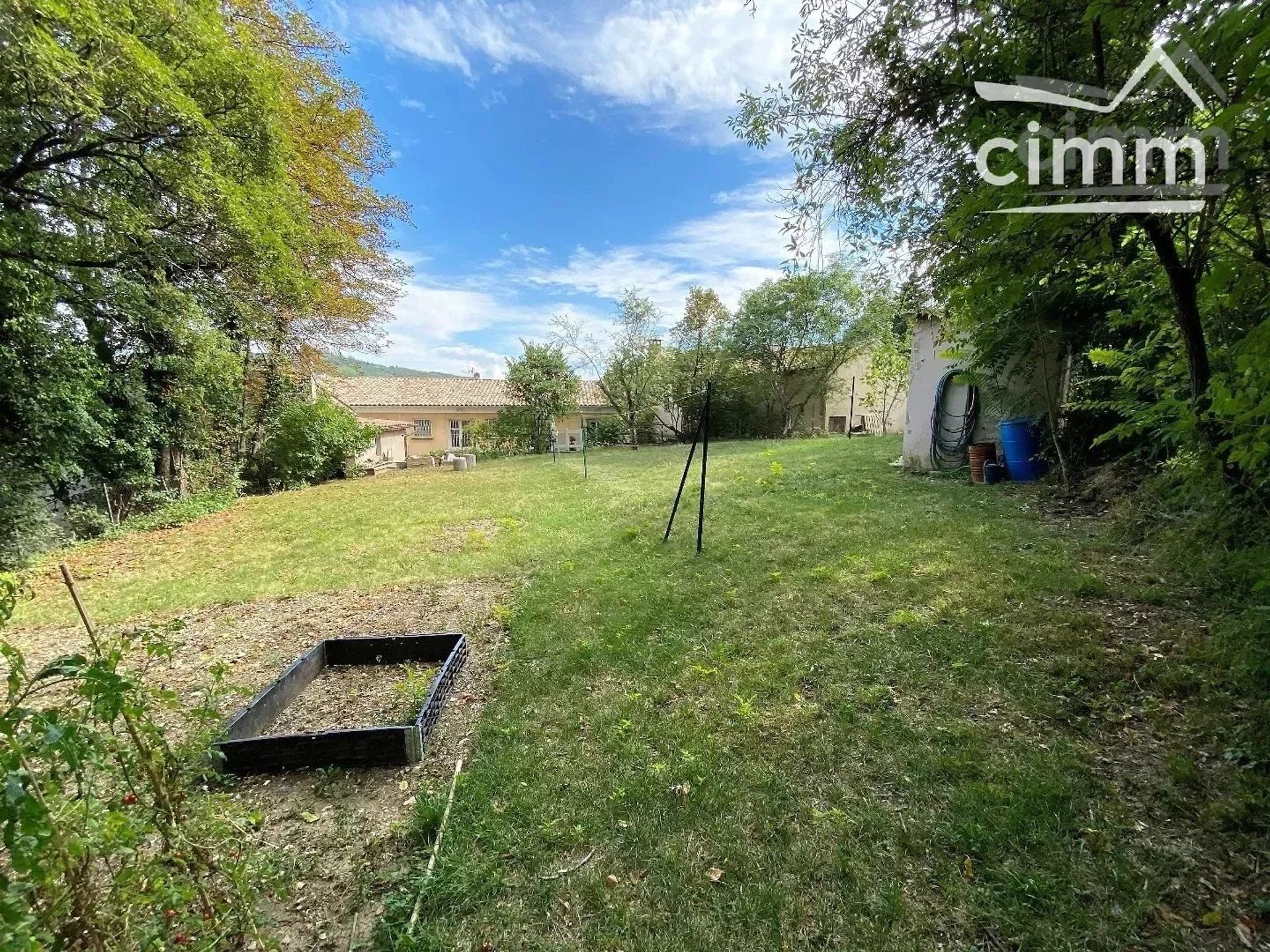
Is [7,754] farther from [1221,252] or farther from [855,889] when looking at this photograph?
[1221,252]

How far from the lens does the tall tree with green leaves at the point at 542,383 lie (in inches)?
704

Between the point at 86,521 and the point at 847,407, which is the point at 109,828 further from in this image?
the point at 847,407

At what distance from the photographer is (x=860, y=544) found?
440 cm

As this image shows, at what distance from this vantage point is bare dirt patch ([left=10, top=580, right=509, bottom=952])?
1.58 metres

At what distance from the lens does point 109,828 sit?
0.89 metres

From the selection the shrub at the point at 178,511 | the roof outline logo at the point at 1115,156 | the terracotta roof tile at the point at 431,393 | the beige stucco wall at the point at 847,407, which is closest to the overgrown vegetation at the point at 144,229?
the shrub at the point at 178,511

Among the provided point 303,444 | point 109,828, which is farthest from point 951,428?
point 303,444

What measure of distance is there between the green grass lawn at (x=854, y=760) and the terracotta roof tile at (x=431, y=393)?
20.7 m

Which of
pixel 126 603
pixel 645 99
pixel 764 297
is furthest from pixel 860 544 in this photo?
pixel 764 297

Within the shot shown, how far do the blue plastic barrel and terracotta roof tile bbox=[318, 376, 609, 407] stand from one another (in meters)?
19.1

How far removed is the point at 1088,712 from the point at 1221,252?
197 cm

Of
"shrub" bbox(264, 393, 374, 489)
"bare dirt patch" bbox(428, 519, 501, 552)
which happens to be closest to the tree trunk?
"bare dirt patch" bbox(428, 519, 501, 552)

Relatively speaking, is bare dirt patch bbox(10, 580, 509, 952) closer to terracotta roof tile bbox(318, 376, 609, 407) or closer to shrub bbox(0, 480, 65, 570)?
shrub bbox(0, 480, 65, 570)

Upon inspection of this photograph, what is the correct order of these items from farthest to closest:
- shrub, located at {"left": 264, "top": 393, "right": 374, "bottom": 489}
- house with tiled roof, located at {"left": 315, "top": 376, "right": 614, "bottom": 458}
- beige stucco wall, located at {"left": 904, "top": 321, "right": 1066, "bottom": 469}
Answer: house with tiled roof, located at {"left": 315, "top": 376, "right": 614, "bottom": 458} → shrub, located at {"left": 264, "top": 393, "right": 374, "bottom": 489} → beige stucco wall, located at {"left": 904, "top": 321, "right": 1066, "bottom": 469}
